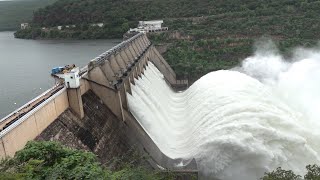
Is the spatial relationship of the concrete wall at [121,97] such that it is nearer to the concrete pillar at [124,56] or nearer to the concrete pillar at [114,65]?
the concrete pillar at [114,65]

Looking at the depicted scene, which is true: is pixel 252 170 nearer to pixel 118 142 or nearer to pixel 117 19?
pixel 118 142

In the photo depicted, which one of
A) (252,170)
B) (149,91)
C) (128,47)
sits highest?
(128,47)

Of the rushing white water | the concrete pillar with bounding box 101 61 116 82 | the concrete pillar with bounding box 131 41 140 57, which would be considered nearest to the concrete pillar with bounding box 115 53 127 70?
the rushing white water

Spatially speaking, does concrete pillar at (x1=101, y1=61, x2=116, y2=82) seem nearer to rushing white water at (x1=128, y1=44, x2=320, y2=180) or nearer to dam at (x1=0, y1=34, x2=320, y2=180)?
dam at (x1=0, y1=34, x2=320, y2=180)

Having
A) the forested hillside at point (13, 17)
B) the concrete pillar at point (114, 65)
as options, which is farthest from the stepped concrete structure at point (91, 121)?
the forested hillside at point (13, 17)

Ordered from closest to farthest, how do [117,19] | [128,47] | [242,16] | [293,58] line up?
1. [128,47]
2. [293,58]
3. [242,16]
4. [117,19]

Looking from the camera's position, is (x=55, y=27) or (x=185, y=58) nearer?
(x=185, y=58)

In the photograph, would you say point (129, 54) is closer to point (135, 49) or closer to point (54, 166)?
point (135, 49)

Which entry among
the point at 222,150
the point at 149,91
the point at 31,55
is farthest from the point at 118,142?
the point at 31,55
